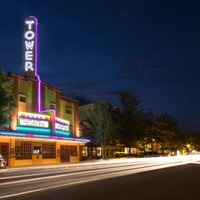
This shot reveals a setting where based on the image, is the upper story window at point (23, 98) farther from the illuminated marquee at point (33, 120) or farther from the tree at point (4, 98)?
the tree at point (4, 98)

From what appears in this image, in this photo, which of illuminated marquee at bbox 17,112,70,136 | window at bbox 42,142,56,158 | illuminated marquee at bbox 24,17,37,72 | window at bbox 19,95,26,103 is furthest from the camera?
window at bbox 42,142,56,158

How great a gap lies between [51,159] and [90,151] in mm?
15116

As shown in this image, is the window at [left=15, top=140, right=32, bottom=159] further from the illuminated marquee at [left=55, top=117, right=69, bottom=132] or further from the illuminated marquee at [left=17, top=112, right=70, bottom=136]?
the illuminated marquee at [left=55, top=117, right=69, bottom=132]

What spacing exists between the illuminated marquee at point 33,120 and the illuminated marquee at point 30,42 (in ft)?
19.9

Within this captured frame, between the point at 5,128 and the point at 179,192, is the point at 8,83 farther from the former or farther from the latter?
the point at 179,192

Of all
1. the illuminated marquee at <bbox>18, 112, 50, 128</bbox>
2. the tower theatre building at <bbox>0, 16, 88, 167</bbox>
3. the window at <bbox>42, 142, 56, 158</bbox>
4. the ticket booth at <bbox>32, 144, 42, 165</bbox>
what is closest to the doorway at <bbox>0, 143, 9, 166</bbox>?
the tower theatre building at <bbox>0, 16, 88, 167</bbox>

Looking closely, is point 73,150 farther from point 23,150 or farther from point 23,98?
point 23,98

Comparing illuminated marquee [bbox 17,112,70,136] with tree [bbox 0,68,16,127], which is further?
illuminated marquee [bbox 17,112,70,136]

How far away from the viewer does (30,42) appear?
45.0m

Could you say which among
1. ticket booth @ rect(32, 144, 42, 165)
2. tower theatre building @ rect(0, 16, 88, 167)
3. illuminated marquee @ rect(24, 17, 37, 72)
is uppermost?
illuminated marquee @ rect(24, 17, 37, 72)

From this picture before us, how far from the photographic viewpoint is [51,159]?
45.4m

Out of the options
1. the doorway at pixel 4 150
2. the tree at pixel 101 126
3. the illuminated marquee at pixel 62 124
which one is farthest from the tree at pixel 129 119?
the doorway at pixel 4 150

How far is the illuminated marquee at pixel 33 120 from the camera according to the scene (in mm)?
39634

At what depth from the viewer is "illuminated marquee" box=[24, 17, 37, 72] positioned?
44.2 metres
